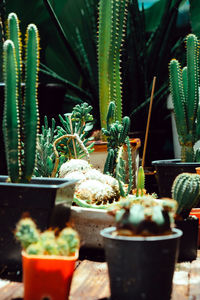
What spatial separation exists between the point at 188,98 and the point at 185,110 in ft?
0.36

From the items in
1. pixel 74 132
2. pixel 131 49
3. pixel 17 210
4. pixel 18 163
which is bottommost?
pixel 17 210

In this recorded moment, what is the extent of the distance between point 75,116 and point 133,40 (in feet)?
7.55

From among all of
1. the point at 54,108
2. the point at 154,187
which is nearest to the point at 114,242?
the point at 154,187

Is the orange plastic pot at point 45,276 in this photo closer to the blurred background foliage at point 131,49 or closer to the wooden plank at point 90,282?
the wooden plank at point 90,282

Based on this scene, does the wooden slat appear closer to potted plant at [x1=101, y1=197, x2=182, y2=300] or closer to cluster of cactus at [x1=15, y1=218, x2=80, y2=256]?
potted plant at [x1=101, y1=197, x2=182, y2=300]

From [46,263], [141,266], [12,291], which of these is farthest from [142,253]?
[12,291]

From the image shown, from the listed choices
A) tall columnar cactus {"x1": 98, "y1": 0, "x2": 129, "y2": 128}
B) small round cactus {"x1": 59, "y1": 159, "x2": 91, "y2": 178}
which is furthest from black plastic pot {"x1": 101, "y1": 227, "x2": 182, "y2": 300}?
tall columnar cactus {"x1": 98, "y1": 0, "x2": 129, "y2": 128}

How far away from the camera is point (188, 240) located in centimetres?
265

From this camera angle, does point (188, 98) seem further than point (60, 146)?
No

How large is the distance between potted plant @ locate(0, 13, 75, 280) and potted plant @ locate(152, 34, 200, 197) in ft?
4.17

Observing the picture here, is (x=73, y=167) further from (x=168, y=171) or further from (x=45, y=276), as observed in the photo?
(x=45, y=276)

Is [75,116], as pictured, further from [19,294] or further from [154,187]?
[19,294]

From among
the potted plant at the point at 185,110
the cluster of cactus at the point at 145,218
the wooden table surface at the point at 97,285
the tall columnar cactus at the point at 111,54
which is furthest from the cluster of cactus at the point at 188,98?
the cluster of cactus at the point at 145,218

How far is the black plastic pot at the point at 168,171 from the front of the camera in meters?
3.60
